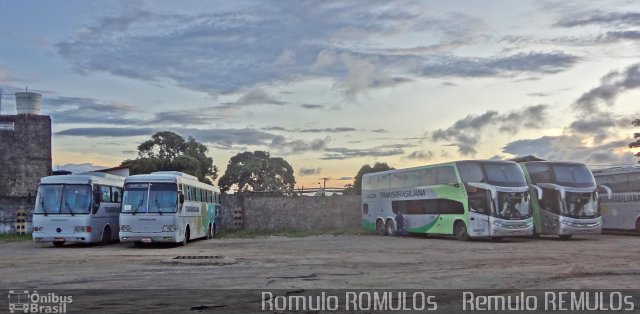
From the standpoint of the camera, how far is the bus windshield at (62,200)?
23.2 m

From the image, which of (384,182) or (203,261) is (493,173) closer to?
(384,182)

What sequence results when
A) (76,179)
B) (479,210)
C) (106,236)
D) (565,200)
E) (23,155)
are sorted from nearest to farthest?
(76,179) → (106,236) → (479,210) → (565,200) → (23,155)

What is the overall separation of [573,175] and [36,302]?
23078 mm

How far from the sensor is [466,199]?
2586cm

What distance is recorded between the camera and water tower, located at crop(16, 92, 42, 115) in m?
41.2

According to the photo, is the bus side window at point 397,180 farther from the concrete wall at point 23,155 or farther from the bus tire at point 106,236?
the concrete wall at point 23,155

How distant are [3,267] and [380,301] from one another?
1002cm

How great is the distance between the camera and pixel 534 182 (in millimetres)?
27766

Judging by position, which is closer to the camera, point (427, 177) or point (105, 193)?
point (105, 193)

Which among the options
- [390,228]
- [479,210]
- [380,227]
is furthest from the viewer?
[380,227]

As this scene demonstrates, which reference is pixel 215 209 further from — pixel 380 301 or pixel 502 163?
pixel 380 301

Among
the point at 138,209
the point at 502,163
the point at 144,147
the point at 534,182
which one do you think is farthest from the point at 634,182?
the point at 144,147

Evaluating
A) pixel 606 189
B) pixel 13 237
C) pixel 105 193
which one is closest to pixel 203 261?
pixel 105 193

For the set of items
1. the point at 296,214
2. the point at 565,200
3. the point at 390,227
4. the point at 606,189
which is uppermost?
the point at 606,189
